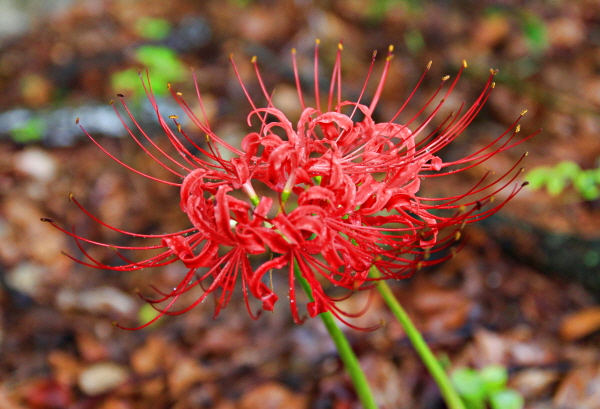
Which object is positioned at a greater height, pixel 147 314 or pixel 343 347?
pixel 343 347

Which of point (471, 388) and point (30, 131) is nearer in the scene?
point (471, 388)

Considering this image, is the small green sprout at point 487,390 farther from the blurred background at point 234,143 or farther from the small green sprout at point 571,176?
the small green sprout at point 571,176

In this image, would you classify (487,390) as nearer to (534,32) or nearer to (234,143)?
(234,143)

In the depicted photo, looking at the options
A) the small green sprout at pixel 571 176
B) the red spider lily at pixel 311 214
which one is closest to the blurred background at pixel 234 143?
the small green sprout at pixel 571 176

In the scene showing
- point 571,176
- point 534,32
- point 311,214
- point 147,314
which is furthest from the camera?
point 534,32

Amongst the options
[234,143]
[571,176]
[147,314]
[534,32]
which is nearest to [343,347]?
[571,176]

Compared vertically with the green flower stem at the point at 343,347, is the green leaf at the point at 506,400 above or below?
below

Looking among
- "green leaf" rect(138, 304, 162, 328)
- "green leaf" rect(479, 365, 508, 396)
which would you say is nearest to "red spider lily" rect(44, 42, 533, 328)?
"green leaf" rect(479, 365, 508, 396)
